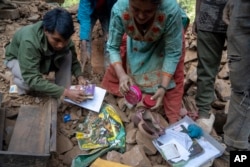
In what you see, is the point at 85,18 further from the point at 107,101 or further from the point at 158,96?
the point at 158,96

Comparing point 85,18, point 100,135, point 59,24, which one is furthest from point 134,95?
point 85,18

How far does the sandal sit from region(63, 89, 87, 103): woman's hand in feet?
1.52

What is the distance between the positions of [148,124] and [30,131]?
2.87 ft

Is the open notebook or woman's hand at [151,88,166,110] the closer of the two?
woman's hand at [151,88,166,110]

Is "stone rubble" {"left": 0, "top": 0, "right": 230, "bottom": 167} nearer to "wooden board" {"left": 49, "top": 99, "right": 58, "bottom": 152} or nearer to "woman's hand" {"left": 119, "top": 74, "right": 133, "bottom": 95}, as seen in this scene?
"wooden board" {"left": 49, "top": 99, "right": 58, "bottom": 152}

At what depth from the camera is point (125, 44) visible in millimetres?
2842

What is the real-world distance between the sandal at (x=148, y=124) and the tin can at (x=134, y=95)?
94mm

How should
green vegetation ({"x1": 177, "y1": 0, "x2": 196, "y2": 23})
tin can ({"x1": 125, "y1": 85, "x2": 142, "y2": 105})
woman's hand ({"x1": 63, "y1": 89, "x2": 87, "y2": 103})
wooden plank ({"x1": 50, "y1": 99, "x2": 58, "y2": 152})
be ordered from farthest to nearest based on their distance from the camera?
green vegetation ({"x1": 177, "y1": 0, "x2": 196, "y2": 23}) → woman's hand ({"x1": 63, "y1": 89, "x2": 87, "y2": 103}) → tin can ({"x1": 125, "y1": 85, "x2": 142, "y2": 105}) → wooden plank ({"x1": 50, "y1": 99, "x2": 58, "y2": 152})

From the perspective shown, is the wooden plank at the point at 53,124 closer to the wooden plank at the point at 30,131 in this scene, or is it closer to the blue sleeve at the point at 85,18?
the wooden plank at the point at 30,131

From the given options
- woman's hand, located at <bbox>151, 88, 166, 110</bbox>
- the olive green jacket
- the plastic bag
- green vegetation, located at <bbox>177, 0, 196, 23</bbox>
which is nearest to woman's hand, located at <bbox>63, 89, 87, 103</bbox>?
the olive green jacket

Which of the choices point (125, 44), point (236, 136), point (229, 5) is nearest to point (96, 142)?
point (125, 44)

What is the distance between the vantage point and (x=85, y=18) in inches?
135

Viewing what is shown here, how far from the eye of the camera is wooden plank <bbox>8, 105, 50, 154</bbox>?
2.37m

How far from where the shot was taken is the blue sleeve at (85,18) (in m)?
3.37
